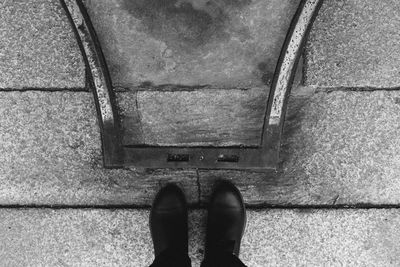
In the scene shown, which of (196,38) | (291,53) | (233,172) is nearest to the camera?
(291,53)

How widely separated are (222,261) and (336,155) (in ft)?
3.02

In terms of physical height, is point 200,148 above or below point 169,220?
above

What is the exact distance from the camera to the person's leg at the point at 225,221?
2.15m

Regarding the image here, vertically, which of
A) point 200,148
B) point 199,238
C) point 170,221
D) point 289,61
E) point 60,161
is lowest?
point 199,238

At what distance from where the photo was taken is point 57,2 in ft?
7.17

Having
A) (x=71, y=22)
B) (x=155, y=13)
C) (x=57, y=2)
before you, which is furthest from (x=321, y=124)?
(x=57, y=2)

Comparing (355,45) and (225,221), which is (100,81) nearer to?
(225,221)

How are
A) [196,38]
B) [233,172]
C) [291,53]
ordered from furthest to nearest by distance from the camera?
[233,172]
[196,38]
[291,53]

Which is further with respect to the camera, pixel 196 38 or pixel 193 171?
pixel 193 171

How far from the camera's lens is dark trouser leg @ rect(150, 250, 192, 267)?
2.03 meters

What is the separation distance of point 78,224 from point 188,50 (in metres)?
1.26

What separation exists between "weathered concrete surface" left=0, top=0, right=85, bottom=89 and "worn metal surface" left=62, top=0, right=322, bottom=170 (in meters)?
0.21

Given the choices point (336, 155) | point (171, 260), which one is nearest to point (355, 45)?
point (336, 155)

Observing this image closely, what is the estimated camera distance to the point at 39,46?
7.24ft
